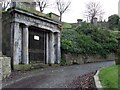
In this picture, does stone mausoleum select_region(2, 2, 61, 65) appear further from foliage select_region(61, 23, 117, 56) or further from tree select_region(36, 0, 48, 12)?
tree select_region(36, 0, 48, 12)

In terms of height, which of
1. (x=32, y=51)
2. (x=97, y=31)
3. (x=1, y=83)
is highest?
(x=97, y=31)

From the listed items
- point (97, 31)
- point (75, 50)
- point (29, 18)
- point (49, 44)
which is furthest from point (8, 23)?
point (97, 31)

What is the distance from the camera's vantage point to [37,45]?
55.6 ft

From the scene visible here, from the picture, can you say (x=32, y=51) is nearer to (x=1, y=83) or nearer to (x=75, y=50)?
(x=75, y=50)

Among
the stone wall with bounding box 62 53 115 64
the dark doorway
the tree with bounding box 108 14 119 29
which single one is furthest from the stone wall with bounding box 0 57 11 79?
the tree with bounding box 108 14 119 29

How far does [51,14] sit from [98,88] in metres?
11.9

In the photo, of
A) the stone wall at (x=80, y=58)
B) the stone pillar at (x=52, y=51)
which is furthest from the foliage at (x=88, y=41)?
the stone pillar at (x=52, y=51)

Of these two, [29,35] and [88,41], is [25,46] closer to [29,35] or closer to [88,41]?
[29,35]

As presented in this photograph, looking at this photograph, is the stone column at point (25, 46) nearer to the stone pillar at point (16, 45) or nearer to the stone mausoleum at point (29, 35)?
the stone mausoleum at point (29, 35)

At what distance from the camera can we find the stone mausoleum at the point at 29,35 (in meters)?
14.6

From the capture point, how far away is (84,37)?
890 inches

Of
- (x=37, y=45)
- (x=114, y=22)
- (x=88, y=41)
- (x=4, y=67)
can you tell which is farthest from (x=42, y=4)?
(x=4, y=67)

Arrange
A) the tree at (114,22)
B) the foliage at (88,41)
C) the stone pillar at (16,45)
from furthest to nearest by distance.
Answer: the tree at (114,22), the foliage at (88,41), the stone pillar at (16,45)

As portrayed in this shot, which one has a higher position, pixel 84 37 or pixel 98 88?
pixel 84 37
